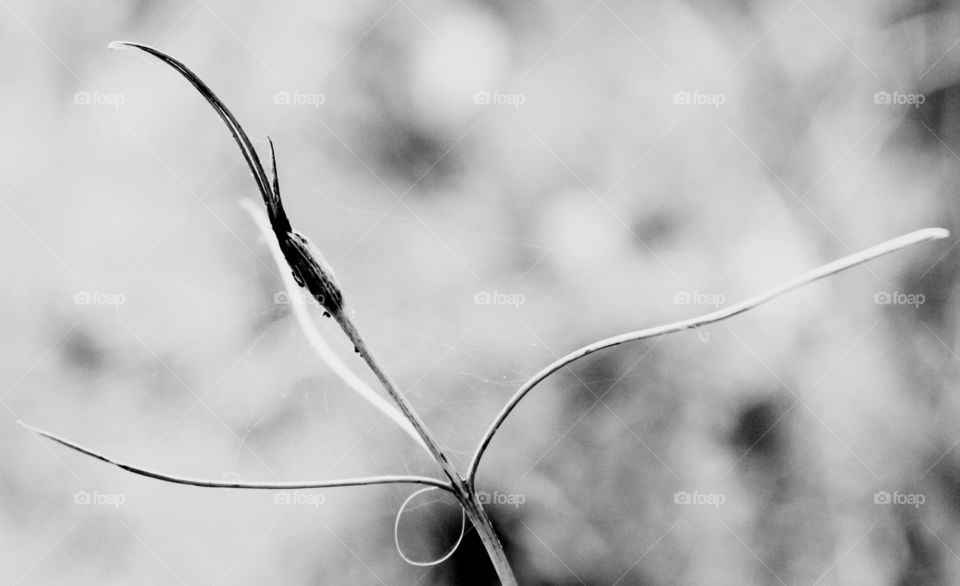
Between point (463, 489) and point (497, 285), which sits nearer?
point (463, 489)

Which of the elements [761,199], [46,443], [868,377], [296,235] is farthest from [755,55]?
[46,443]

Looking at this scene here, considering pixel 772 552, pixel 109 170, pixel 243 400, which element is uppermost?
pixel 109 170

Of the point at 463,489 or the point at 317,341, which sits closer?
the point at 463,489

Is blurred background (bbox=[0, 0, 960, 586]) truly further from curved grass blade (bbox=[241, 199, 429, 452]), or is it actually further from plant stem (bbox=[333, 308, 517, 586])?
plant stem (bbox=[333, 308, 517, 586])

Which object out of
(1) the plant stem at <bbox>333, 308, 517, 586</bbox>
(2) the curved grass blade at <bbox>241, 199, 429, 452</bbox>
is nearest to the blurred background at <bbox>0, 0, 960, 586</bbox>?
(2) the curved grass blade at <bbox>241, 199, 429, 452</bbox>

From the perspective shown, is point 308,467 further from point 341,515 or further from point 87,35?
point 87,35

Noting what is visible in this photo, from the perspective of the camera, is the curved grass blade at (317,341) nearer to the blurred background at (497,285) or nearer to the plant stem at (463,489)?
the blurred background at (497,285)

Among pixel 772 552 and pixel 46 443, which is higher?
pixel 46 443

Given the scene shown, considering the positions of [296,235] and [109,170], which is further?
[109,170]
